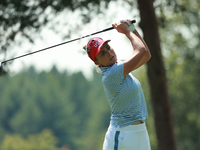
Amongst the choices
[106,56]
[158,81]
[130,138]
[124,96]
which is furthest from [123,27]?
[158,81]

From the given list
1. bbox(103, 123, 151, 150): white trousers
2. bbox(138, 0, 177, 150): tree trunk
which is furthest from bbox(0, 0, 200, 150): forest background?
bbox(103, 123, 151, 150): white trousers

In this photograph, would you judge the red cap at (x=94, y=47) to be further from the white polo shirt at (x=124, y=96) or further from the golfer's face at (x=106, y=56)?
the white polo shirt at (x=124, y=96)

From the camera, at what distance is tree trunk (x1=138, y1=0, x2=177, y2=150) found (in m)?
8.05

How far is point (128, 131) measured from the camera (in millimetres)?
3268

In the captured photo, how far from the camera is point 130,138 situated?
3.25m

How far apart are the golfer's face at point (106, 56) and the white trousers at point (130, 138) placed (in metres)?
0.65

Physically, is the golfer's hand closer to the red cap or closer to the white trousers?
the red cap

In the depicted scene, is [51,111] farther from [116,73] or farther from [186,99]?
[116,73]

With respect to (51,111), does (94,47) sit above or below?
above

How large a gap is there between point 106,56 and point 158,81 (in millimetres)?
4980

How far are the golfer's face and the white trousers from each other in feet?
2.14

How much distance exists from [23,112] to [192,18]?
50.5m

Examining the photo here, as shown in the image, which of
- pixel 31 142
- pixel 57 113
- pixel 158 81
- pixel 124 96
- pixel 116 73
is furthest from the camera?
pixel 57 113

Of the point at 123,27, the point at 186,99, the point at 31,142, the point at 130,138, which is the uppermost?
the point at 123,27
